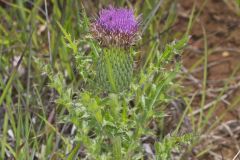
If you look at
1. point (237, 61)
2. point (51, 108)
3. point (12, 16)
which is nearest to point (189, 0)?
point (237, 61)

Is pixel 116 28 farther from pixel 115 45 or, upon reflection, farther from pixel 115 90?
pixel 115 90

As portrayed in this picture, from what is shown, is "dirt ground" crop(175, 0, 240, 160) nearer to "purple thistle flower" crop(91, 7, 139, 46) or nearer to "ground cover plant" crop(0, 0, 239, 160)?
"ground cover plant" crop(0, 0, 239, 160)

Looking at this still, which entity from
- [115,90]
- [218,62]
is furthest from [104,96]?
[218,62]

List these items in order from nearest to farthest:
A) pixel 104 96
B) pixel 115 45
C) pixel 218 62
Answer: pixel 115 45, pixel 104 96, pixel 218 62

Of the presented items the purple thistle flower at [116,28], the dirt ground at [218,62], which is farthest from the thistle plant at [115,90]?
the dirt ground at [218,62]

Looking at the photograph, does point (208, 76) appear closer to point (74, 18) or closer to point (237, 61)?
point (237, 61)

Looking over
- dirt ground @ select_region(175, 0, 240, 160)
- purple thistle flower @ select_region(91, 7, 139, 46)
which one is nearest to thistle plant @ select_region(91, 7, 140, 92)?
purple thistle flower @ select_region(91, 7, 139, 46)
